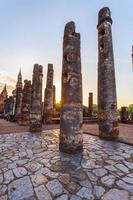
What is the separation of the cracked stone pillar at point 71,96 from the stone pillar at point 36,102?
14.5ft

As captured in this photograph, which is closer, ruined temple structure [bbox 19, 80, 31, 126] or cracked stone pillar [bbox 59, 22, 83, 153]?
cracked stone pillar [bbox 59, 22, 83, 153]

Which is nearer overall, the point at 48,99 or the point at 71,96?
the point at 71,96

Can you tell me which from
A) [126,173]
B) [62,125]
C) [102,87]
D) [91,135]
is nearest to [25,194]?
[126,173]

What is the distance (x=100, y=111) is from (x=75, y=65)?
2.93m

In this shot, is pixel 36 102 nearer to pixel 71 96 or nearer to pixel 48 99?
pixel 48 99

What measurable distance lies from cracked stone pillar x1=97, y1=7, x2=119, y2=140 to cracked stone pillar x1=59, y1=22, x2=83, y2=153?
198 cm

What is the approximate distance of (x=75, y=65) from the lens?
607 centimetres

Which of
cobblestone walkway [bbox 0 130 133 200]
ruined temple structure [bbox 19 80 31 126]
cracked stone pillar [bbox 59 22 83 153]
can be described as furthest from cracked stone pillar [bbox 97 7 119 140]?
ruined temple structure [bbox 19 80 31 126]

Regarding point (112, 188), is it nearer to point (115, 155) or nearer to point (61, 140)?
point (115, 155)

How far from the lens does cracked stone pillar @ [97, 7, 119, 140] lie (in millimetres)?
7324

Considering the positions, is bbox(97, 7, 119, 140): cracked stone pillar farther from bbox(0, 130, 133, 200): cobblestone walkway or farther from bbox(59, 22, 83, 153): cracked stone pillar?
bbox(59, 22, 83, 153): cracked stone pillar

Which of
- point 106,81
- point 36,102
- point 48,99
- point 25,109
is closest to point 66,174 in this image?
point 106,81

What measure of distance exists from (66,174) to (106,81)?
16.6ft

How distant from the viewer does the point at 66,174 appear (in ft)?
12.6
